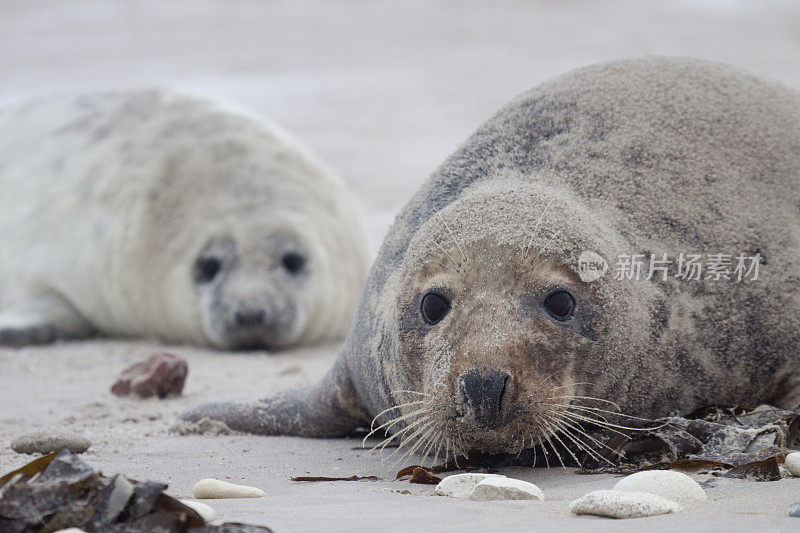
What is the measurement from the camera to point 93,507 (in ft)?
7.24

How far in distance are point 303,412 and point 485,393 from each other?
4.44ft

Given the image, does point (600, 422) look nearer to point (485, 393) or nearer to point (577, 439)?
point (577, 439)

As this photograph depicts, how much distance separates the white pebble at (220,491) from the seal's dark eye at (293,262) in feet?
15.0

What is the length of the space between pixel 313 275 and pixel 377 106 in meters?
12.7

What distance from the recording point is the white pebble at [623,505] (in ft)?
7.69

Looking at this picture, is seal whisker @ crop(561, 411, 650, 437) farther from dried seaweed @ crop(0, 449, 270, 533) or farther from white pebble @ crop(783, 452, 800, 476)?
dried seaweed @ crop(0, 449, 270, 533)

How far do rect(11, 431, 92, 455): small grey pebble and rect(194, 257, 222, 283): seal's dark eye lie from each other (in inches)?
152

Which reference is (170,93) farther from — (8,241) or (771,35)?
(771,35)

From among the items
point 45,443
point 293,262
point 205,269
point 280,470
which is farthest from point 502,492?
point 205,269

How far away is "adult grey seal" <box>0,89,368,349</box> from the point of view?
715 cm

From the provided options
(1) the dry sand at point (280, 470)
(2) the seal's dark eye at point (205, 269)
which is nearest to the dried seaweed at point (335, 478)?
(1) the dry sand at point (280, 470)

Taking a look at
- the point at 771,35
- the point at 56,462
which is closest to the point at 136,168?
the point at 56,462

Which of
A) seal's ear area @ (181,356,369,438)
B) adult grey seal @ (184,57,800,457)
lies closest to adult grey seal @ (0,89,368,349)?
seal's ear area @ (181,356,369,438)

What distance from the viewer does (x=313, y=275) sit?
7.34 meters
